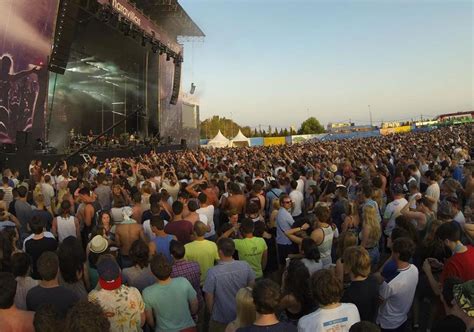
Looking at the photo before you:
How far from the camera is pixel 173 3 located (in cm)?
2375

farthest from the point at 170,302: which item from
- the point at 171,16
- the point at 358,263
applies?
the point at 171,16

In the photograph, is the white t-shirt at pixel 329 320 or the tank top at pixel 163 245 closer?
the white t-shirt at pixel 329 320

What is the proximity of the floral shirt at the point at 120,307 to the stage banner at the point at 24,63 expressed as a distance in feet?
39.1

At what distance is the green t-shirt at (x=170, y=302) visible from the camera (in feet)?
10.2

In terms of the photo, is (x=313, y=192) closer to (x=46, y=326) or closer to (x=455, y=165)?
(x=455, y=165)

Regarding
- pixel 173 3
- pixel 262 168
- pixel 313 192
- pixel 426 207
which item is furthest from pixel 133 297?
pixel 173 3

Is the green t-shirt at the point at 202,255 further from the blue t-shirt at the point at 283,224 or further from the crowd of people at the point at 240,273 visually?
the blue t-shirt at the point at 283,224

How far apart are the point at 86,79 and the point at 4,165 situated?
46.5 ft

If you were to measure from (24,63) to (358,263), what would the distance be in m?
13.6

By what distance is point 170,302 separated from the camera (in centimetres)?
314

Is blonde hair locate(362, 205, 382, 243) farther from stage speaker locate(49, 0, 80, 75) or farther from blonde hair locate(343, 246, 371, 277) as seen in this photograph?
stage speaker locate(49, 0, 80, 75)

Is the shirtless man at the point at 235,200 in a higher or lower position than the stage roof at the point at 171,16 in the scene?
lower

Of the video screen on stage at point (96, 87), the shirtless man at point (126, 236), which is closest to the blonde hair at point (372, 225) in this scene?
the shirtless man at point (126, 236)

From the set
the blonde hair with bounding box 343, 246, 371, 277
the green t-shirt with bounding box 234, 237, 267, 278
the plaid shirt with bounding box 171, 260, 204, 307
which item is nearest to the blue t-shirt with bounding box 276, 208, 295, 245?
the green t-shirt with bounding box 234, 237, 267, 278
